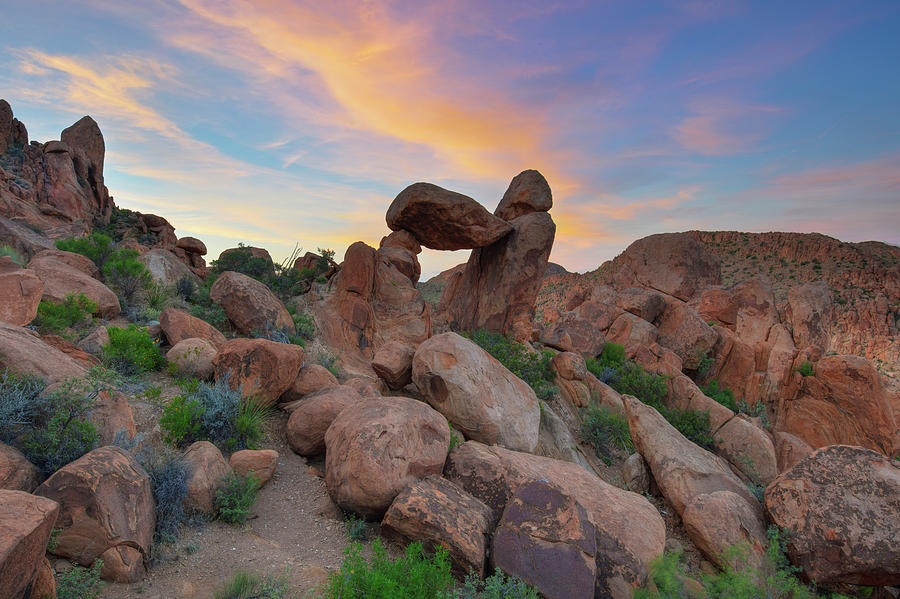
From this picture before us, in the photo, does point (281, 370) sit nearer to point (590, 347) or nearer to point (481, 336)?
point (481, 336)

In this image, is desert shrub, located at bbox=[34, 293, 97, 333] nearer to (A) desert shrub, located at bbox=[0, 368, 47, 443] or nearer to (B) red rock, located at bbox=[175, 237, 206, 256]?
(A) desert shrub, located at bbox=[0, 368, 47, 443]

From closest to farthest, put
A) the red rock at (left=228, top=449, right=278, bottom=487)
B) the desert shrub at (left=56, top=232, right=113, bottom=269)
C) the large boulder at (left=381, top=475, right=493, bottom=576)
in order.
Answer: the large boulder at (left=381, top=475, right=493, bottom=576), the red rock at (left=228, top=449, right=278, bottom=487), the desert shrub at (left=56, top=232, right=113, bottom=269)

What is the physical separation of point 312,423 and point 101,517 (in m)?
3.31

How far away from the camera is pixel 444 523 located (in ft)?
16.4

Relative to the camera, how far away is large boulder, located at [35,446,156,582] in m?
3.80

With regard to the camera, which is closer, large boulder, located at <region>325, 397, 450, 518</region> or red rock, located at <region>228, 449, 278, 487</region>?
large boulder, located at <region>325, 397, 450, 518</region>

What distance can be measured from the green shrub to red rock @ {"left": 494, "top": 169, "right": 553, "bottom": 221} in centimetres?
1586

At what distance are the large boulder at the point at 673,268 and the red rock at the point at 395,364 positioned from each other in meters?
18.2

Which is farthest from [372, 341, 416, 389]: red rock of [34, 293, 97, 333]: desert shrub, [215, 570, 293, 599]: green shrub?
[215, 570, 293, 599]: green shrub

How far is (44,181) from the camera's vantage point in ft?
85.5

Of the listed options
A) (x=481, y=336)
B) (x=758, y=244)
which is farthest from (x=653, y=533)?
(x=758, y=244)

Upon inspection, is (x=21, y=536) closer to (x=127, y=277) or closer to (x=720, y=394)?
(x=127, y=277)

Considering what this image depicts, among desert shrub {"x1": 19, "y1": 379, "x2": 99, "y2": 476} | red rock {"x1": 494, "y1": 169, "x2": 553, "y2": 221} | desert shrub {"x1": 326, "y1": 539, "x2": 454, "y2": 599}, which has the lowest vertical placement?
desert shrub {"x1": 326, "y1": 539, "x2": 454, "y2": 599}

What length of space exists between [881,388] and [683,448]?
1082 centimetres
